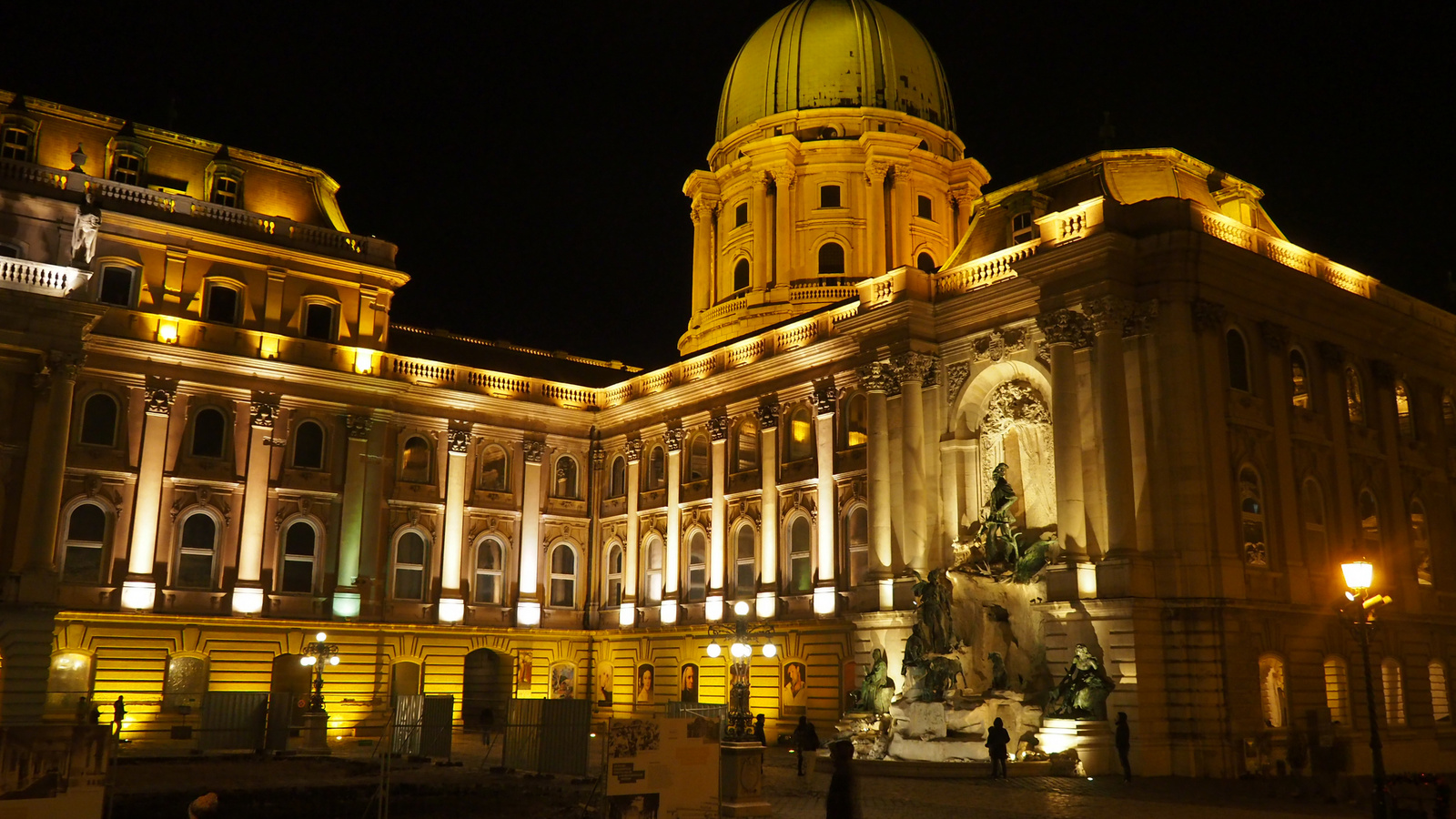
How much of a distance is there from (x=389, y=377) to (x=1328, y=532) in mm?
31015

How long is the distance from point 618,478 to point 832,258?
1270cm

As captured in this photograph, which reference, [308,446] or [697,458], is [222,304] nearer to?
[308,446]

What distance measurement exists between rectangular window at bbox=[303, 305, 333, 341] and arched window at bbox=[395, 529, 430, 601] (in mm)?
7605

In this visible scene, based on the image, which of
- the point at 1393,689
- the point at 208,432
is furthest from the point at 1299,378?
the point at 208,432

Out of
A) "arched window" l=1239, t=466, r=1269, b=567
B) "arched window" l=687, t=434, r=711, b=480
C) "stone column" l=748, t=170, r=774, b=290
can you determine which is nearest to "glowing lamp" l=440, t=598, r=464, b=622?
"arched window" l=687, t=434, r=711, b=480

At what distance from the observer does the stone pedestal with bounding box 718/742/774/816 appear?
1836 centimetres

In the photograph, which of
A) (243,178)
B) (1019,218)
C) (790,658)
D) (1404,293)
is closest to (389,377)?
(243,178)

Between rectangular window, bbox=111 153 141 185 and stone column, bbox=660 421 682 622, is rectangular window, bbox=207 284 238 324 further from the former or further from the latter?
stone column, bbox=660 421 682 622

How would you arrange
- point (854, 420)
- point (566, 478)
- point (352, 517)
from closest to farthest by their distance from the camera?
1. point (854, 420)
2. point (352, 517)
3. point (566, 478)

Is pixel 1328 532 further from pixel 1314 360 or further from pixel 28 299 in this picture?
pixel 28 299

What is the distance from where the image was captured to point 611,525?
48.6 m

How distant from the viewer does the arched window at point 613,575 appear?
157 feet

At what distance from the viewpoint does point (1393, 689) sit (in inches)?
1283

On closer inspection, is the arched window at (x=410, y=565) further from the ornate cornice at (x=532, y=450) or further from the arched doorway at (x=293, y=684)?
the ornate cornice at (x=532, y=450)
